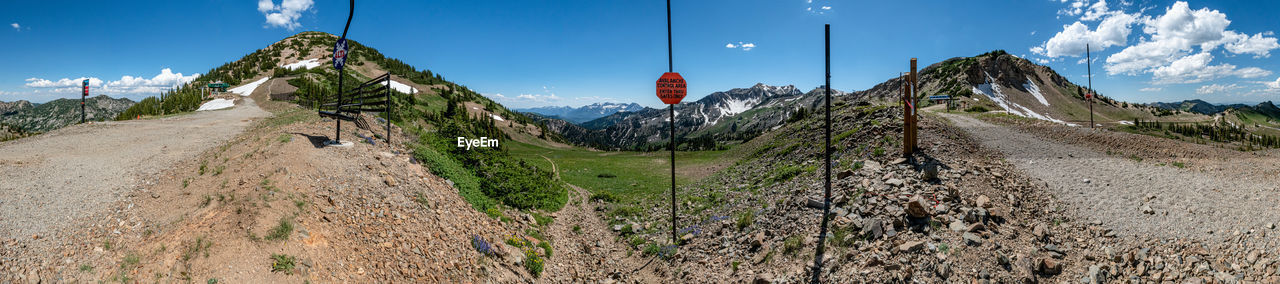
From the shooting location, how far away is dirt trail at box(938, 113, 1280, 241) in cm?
852

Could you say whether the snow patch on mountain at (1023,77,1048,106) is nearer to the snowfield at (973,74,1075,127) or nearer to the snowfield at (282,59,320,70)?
the snowfield at (973,74,1075,127)

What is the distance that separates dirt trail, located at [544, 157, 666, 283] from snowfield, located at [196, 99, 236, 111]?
101ft

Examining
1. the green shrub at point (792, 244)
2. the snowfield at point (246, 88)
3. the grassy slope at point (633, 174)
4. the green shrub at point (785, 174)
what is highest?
the snowfield at point (246, 88)

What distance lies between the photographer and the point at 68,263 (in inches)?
235

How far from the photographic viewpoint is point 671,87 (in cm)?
1173

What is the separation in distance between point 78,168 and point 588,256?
41.2 feet

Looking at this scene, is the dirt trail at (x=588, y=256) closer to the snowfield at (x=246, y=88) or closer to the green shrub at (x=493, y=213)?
the green shrub at (x=493, y=213)

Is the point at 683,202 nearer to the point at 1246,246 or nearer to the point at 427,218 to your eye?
the point at 427,218

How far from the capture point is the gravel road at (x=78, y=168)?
289 inches

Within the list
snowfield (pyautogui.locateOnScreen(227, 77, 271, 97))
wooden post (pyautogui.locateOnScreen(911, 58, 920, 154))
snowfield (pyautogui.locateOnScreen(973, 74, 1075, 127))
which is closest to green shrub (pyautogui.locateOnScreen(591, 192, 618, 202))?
wooden post (pyautogui.locateOnScreen(911, 58, 920, 154))

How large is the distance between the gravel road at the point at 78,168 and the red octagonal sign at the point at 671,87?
11219 mm

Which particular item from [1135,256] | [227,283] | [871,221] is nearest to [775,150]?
[871,221]

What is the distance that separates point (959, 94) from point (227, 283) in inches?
3950

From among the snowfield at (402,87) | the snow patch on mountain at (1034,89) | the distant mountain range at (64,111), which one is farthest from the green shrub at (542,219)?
the snow patch on mountain at (1034,89)
